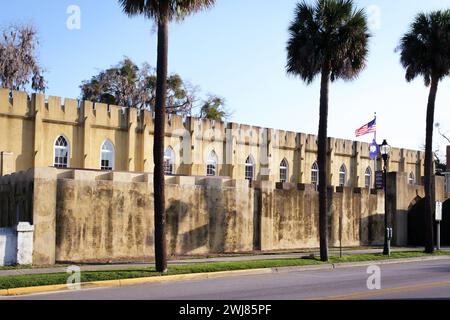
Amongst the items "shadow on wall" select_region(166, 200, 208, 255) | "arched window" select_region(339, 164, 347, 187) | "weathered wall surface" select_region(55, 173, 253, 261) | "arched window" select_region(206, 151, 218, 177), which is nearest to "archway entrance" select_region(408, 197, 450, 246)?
"arched window" select_region(339, 164, 347, 187)

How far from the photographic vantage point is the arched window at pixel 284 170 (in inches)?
1880

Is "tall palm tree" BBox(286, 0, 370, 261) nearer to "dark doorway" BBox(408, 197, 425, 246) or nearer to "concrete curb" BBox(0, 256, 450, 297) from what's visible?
"concrete curb" BBox(0, 256, 450, 297)

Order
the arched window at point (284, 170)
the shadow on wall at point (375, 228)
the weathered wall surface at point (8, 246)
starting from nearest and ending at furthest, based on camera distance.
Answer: the weathered wall surface at point (8, 246), the shadow on wall at point (375, 228), the arched window at point (284, 170)

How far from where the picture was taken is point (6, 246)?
69.2 ft

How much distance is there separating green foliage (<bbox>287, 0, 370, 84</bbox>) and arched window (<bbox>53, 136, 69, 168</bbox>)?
1659 centimetres

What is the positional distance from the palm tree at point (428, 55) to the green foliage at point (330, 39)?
6.92 metres

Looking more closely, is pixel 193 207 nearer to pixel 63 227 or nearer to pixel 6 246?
pixel 63 227

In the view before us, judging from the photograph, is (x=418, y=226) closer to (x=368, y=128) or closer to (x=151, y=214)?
(x=368, y=128)

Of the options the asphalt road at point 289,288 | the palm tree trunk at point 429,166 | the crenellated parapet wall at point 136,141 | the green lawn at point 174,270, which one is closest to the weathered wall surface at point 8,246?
the green lawn at point 174,270

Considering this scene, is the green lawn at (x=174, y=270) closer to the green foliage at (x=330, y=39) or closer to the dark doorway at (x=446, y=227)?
the green foliage at (x=330, y=39)

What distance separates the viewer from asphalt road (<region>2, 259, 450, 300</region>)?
1484 centimetres

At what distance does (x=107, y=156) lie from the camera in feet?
126

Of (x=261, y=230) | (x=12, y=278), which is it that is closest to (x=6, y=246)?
(x=12, y=278)

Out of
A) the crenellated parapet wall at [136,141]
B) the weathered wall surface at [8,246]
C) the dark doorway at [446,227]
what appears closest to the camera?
the weathered wall surface at [8,246]
